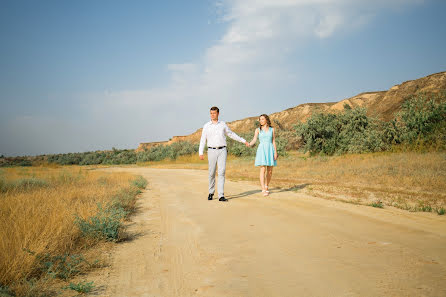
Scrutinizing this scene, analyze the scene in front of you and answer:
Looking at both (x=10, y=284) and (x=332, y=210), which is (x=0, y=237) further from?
(x=332, y=210)

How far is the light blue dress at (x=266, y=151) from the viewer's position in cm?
808

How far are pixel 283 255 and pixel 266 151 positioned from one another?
525 cm

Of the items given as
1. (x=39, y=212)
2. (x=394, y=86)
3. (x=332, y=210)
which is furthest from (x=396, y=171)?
(x=394, y=86)

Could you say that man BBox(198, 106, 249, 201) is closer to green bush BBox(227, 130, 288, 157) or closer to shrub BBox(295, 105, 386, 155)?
shrub BBox(295, 105, 386, 155)

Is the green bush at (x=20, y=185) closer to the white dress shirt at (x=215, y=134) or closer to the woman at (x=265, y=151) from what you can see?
the white dress shirt at (x=215, y=134)

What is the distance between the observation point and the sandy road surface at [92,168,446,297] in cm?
231

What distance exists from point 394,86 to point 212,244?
6054 centimetres

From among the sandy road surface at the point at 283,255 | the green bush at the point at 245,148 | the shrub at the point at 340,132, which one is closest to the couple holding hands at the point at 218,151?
the sandy road surface at the point at 283,255

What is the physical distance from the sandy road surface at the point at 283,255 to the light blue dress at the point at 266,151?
9.12ft

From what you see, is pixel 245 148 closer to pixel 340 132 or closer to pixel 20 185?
pixel 340 132

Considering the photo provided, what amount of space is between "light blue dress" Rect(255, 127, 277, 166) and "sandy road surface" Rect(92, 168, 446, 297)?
9.12 ft

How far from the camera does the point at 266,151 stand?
814 cm

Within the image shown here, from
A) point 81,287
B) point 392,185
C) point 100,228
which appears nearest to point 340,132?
point 392,185

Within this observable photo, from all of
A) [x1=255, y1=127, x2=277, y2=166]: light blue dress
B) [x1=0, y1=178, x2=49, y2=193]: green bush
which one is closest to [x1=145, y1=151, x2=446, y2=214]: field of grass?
[x1=255, y1=127, x2=277, y2=166]: light blue dress
